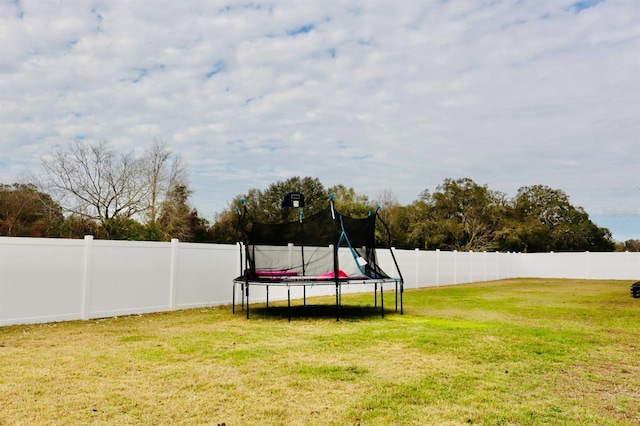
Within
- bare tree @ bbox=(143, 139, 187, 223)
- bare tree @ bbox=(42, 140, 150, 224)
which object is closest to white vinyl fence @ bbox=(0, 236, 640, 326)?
bare tree @ bbox=(143, 139, 187, 223)

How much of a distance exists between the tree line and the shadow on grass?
9.27 meters

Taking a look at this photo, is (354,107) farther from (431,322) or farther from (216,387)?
(216,387)

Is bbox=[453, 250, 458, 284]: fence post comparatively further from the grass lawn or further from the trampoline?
the grass lawn

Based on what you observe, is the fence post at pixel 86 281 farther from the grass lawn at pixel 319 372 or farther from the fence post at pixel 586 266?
the fence post at pixel 586 266

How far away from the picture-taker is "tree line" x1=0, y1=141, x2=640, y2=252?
2912cm

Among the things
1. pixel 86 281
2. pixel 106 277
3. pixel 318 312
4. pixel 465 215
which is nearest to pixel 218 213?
pixel 465 215

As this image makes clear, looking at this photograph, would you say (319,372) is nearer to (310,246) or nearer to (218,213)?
(310,246)

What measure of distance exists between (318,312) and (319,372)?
5.49m

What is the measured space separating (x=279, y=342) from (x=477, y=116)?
16320 mm

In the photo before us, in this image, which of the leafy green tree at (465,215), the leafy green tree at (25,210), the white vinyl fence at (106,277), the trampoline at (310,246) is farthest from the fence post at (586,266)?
the leafy green tree at (25,210)

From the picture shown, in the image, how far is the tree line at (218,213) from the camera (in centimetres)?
2912

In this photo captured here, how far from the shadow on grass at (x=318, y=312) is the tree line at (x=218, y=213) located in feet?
30.4

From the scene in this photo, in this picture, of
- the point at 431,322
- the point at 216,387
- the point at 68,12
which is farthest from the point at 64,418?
the point at 68,12

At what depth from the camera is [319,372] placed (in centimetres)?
482
